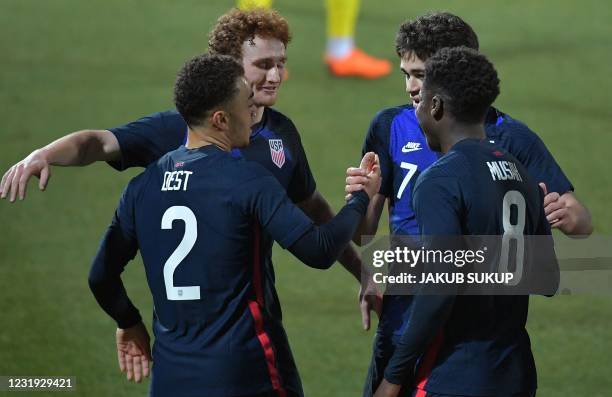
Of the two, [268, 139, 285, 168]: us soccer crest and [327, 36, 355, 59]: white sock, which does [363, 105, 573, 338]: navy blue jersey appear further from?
[327, 36, 355, 59]: white sock

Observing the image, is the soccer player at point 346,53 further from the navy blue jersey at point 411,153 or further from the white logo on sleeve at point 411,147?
the white logo on sleeve at point 411,147

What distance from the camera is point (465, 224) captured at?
3.30 m

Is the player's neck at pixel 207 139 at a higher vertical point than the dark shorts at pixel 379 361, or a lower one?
higher

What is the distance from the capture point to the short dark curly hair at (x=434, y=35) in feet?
12.8

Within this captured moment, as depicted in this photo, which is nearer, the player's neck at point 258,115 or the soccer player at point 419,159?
the soccer player at point 419,159

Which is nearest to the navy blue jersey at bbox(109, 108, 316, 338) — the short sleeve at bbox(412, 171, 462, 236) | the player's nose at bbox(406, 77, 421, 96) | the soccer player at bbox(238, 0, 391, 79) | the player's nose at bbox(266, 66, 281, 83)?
the player's nose at bbox(266, 66, 281, 83)

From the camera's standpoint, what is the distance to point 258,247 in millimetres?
3498

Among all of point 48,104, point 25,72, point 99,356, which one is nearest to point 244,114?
point 99,356

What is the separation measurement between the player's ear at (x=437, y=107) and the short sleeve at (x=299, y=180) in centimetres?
80

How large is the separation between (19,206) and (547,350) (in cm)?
421

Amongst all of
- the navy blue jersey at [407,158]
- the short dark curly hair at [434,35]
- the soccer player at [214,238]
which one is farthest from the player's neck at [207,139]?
the short dark curly hair at [434,35]

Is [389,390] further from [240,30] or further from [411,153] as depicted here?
[240,30]

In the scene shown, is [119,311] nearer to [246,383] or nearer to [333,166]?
[246,383]

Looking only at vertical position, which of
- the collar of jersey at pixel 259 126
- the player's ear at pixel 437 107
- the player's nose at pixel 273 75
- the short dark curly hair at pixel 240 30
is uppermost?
the short dark curly hair at pixel 240 30
